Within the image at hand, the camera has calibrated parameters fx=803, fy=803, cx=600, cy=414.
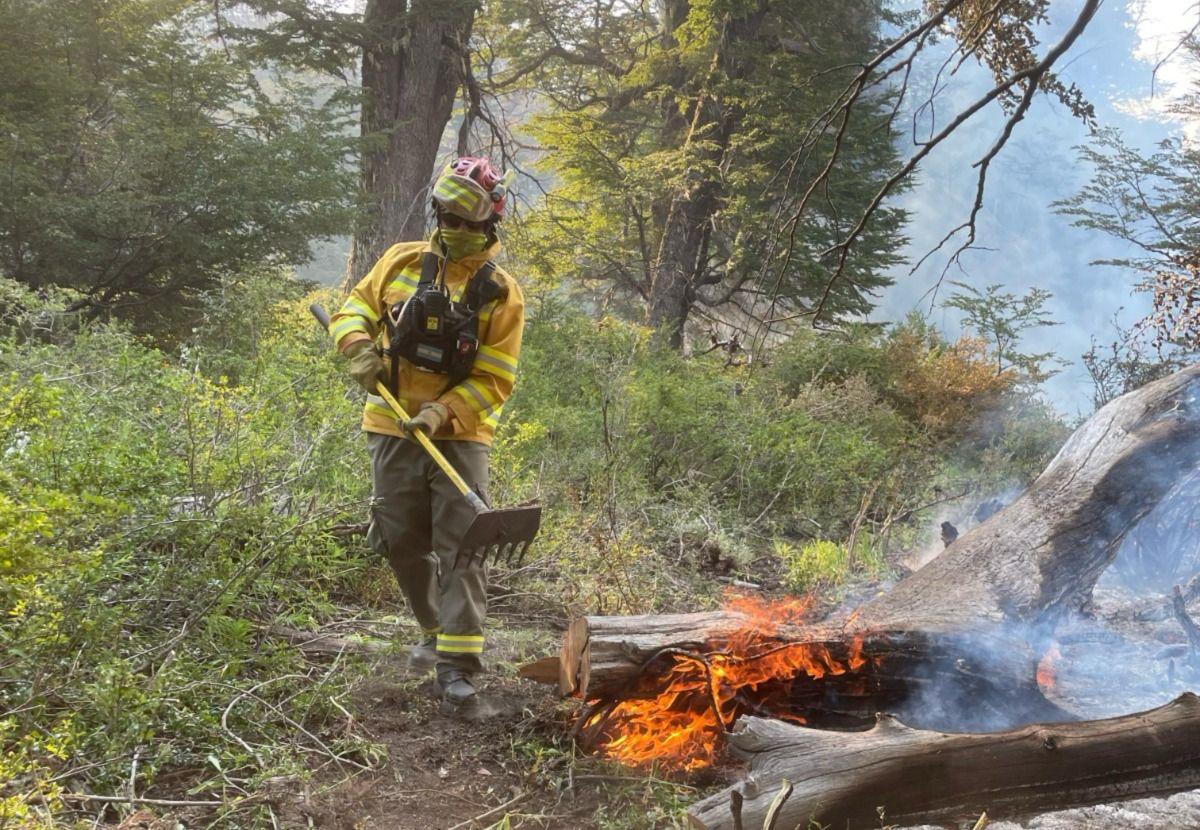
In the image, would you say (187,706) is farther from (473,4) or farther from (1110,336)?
(1110,336)

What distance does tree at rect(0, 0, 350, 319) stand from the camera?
6859 millimetres

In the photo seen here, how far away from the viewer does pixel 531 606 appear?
181 inches

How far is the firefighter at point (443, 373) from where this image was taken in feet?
10.9

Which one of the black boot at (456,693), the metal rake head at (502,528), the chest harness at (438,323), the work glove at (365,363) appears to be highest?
the chest harness at (438,323)

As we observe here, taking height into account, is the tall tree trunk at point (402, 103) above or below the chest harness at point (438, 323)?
above

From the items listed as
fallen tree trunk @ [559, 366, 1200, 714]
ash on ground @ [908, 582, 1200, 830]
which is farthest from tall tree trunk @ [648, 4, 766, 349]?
fallen tree trunk @ [559, 366, 1200, 714]

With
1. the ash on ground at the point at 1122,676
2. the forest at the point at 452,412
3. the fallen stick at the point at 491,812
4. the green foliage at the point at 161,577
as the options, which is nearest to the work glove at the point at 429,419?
the forest at the point at 452,412

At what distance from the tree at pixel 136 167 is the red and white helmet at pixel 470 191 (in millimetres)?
5096

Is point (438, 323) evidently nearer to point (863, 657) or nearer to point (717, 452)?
point (863, 657)

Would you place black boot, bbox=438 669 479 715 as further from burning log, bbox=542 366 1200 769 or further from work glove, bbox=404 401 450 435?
work glove, bbox=404 401 450 435

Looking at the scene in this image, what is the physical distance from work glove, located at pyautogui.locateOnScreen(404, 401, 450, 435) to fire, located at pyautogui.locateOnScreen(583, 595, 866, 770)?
1291 millimetres

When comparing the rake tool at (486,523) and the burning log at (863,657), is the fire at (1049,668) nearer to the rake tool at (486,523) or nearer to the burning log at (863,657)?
the burning log at (863,657)

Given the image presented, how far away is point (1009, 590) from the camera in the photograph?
3.62 m

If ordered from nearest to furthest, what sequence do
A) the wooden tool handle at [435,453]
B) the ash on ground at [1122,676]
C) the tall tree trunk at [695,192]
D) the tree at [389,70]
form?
the ash on ground at [1122,676]
the wooden tool handle at [435,453]
the tree at [389,70]
the tall tree trunk at [695,192]
